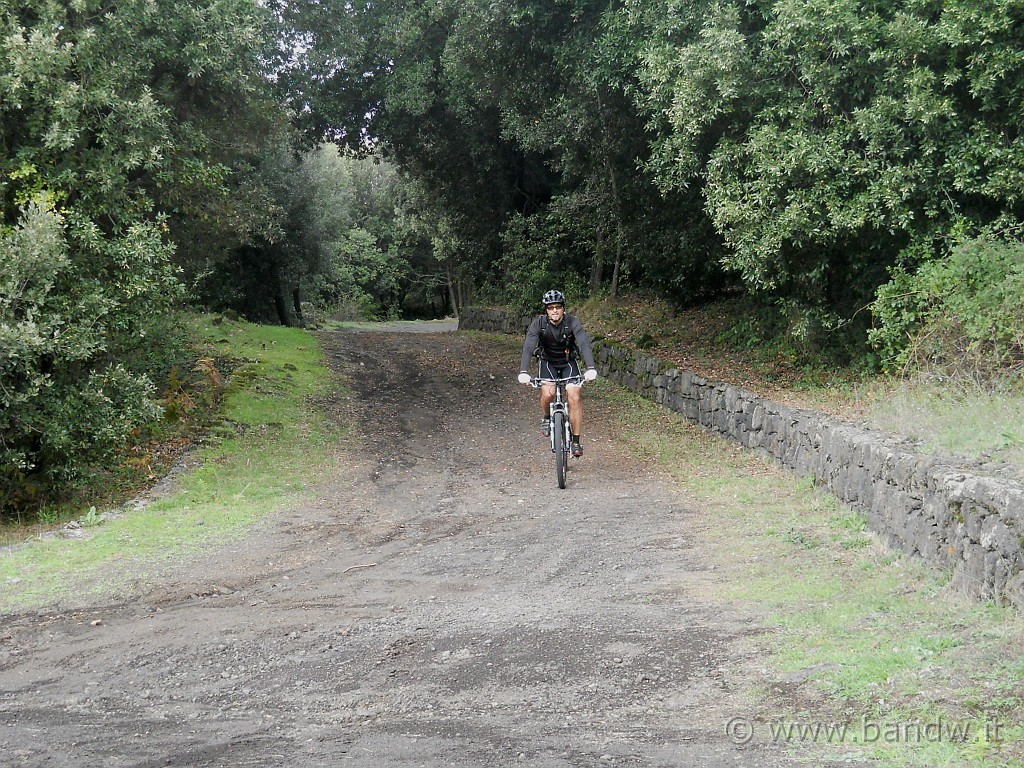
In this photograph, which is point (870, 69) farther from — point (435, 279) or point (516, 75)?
point (435, 279)

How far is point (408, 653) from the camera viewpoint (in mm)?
5582

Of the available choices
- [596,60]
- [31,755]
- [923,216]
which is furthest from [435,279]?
[31,755]

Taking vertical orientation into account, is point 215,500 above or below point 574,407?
below

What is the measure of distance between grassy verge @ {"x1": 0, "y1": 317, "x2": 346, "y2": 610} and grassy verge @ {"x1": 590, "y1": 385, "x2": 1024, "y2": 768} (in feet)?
15.9

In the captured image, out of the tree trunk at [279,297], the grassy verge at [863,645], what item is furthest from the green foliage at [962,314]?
the tree trunk at [279,297]

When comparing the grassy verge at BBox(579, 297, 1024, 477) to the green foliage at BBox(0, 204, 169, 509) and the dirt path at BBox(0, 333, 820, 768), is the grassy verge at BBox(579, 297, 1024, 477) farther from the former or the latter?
the green foliage at BBox(0, 204, 169, 509)

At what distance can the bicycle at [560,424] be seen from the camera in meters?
10.4

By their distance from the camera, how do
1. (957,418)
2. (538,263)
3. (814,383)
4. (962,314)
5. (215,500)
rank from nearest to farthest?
(957,418), (962,314), (215,500), (814,383), (538,263)

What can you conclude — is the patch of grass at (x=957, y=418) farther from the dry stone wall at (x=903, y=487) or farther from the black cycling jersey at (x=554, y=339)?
the black cycling jersey at (x=554, y=339)

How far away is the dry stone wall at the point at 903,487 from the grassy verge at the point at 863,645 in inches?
7.2

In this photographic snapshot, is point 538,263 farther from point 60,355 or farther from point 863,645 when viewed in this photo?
point 863,645

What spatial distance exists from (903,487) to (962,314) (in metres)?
3.65

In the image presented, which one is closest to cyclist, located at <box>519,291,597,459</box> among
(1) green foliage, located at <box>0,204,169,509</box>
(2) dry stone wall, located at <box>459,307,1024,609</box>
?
(2) dry stone wall, located at <box>459,307,1024,609</box>

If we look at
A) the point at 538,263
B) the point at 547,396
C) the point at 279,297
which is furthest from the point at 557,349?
the point at 279,297
